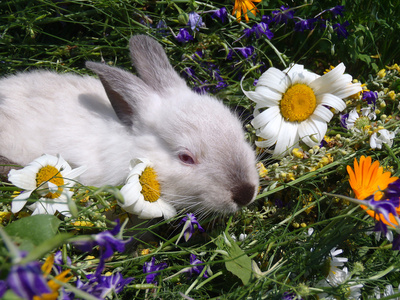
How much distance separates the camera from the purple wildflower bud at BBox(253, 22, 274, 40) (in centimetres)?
346

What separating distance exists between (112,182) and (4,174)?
76cm

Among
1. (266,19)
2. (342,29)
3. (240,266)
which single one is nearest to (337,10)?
(342,29)

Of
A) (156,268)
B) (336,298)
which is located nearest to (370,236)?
(336,298)

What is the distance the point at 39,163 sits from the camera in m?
2.26

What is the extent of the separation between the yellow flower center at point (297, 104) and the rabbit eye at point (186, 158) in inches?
31.8

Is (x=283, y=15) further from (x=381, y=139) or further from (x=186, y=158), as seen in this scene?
(x=186, y=158)

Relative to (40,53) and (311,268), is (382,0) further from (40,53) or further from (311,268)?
(40,53)

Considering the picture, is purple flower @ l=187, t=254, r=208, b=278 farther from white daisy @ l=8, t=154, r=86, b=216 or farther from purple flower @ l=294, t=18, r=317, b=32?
purple flower @ l=294, t=18, r=317, b=32

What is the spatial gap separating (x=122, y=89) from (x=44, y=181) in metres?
0.88

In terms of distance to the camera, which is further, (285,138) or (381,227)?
(285,138)

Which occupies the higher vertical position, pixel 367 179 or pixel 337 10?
pixel 337 10

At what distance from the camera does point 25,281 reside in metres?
0.88

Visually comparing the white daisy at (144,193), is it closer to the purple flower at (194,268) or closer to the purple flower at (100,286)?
the purple flower at (194,268)

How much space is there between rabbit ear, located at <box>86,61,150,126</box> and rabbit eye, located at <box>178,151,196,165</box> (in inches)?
21.2
